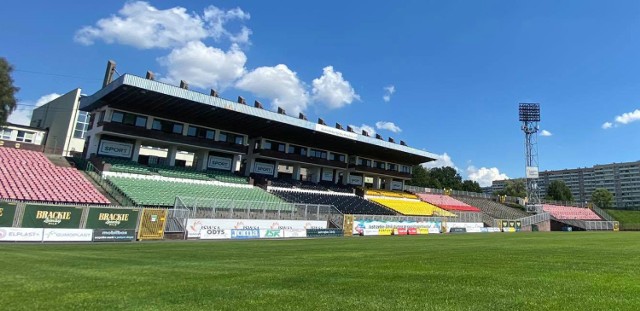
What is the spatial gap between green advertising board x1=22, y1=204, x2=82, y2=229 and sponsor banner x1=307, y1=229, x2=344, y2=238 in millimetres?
20177

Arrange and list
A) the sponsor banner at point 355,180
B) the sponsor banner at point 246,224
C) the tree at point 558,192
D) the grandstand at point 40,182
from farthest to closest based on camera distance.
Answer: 1. the tree at point 558,192
2. the sponsor banner at point 355,180
3. the sponsor banner at point 246,224
4. the grandstand at point 40,182

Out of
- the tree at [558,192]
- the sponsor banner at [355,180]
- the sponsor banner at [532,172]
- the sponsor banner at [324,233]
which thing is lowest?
the sponsor banner at [324,233]

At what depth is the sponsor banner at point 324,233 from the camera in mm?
38656

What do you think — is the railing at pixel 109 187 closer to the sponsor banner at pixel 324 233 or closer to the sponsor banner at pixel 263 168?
the sponsor banner at pixel 324 233

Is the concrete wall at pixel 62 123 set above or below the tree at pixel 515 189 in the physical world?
below

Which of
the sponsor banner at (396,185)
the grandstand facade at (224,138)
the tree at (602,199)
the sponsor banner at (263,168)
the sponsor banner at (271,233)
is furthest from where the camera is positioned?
the tree at (602,199)

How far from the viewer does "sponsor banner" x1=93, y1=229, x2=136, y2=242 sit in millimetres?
25969

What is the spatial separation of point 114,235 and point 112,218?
1.20m

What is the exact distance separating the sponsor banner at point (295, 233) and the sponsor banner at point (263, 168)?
2072 centimetres

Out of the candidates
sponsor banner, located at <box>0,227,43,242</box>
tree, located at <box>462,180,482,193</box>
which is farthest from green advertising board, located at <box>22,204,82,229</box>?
tree, located at <box>462,180,482,193</box>

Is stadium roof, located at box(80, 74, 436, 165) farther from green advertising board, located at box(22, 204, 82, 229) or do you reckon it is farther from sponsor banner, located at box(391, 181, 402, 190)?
green advertising board, located at box(22, 204, 82, 229)

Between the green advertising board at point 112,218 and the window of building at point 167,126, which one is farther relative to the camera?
the window of building at point 167,126

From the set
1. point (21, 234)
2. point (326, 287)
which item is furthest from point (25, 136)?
point (326, 287)

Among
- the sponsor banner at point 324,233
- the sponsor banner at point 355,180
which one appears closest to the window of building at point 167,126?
the sponsor banner at point 324,233
